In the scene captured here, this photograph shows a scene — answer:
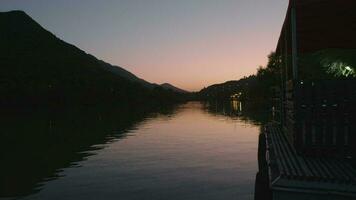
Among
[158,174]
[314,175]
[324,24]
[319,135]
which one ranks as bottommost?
[158,174]

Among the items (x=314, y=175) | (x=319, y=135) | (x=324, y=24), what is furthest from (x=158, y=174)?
(x=314, y=175)

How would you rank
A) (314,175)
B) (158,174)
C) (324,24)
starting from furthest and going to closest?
(158,174) → (324,24) → (314,175)

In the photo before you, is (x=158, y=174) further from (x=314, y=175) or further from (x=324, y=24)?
(x=314, y=175)

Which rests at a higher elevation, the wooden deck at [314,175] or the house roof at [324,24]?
the house roof at [324,24]

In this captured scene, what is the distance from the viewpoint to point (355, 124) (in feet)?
34.9

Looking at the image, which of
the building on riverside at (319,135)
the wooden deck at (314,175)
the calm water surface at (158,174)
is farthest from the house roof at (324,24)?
the calm water surface at (158,174)

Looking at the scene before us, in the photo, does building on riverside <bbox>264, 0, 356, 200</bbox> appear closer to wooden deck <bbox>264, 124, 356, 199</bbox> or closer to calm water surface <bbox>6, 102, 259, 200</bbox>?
wooden deck <bbox>264, 124, 356, 199</bbox>

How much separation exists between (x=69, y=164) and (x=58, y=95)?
517 feet

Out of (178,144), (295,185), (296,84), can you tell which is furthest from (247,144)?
(295,185)

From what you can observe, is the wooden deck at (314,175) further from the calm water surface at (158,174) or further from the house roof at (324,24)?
the calm water surface at (158,174)

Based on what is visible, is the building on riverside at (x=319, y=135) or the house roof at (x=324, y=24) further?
the house roof at (x=324, y=24)

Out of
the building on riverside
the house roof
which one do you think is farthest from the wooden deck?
the house roof

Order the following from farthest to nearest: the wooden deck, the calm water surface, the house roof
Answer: the calm water surface, the house roof, the wooden deck

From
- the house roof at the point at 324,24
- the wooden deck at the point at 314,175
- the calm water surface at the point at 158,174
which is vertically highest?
the house roof at the point at 324,24
